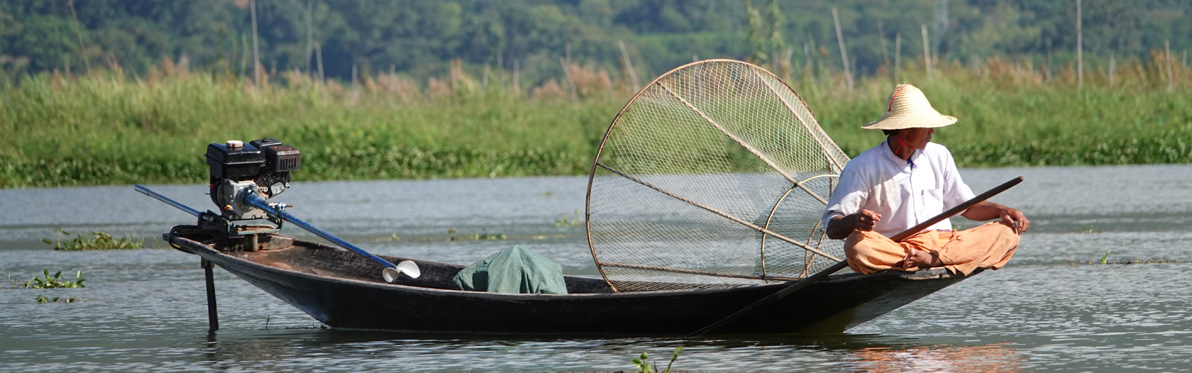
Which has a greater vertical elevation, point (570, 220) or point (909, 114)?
point (909, 114)

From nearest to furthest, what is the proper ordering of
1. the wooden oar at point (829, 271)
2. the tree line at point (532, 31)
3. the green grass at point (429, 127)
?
the wooden oar at point (829, 271) < the green grass at point (429, 127) < the tree line at point (532, 31)

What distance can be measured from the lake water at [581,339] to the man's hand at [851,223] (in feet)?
1.78

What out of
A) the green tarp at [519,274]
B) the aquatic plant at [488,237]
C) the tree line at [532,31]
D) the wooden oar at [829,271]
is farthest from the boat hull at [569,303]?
the tree line at [532,31]

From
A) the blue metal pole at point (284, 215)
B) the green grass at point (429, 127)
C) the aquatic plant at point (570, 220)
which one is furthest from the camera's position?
the green grass at point (429, 127)

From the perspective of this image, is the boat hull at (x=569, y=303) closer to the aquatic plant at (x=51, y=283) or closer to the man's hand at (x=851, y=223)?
the man's hand at (x=851, y=223)

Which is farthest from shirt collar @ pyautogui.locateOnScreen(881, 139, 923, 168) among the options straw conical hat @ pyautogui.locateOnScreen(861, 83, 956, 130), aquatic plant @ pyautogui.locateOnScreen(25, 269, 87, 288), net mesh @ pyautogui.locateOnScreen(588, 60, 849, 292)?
aquatic plant @ pyautogui.locateOnScreen(25, 269, 87, 288)

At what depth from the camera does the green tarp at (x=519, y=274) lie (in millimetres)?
6809

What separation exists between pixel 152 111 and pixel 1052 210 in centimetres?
1414

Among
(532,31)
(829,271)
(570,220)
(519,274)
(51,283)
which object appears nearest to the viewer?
(829,271)

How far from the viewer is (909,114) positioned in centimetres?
576

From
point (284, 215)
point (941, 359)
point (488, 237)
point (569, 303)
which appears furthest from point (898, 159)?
point (488, 237)

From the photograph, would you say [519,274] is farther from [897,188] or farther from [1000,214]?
[1000,214]

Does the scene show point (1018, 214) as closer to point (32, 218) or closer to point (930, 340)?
point (930, 340)

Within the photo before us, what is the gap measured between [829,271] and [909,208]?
1.38 feet
